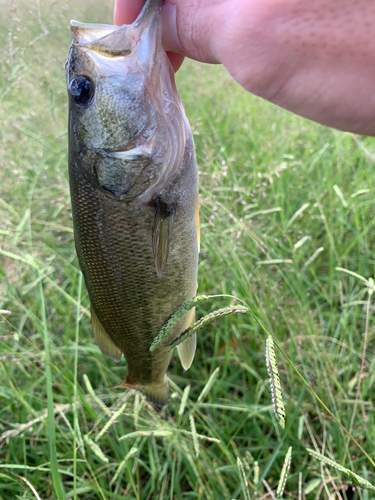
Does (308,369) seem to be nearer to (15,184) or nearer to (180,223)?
(180,223)

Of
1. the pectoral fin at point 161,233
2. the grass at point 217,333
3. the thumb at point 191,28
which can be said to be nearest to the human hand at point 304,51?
the thumb at point 191,28

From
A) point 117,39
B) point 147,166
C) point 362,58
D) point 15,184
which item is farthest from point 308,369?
point 15,184

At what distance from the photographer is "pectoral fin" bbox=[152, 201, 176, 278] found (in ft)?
4.25

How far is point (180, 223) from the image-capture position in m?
1.38

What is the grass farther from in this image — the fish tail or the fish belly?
the fish belly

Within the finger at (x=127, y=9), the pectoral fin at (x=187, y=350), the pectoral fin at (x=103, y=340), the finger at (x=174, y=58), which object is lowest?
the pectoral fin at (x=187, y=350)

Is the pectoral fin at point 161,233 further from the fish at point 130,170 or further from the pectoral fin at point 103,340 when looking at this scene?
the pectoral fin at point 103,340

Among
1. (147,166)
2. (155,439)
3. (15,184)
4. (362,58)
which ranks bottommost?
(155,439)

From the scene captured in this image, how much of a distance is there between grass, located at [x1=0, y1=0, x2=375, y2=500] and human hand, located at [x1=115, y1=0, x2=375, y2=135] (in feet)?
2.18

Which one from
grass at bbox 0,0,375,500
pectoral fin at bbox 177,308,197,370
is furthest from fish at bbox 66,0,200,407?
grass at bbox 0,0,375,500

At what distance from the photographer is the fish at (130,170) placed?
48.6 inches

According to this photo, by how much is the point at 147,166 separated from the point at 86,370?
1.60 metres

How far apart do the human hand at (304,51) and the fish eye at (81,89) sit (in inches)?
17.4

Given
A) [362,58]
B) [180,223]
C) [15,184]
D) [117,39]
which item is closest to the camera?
[362,58]
